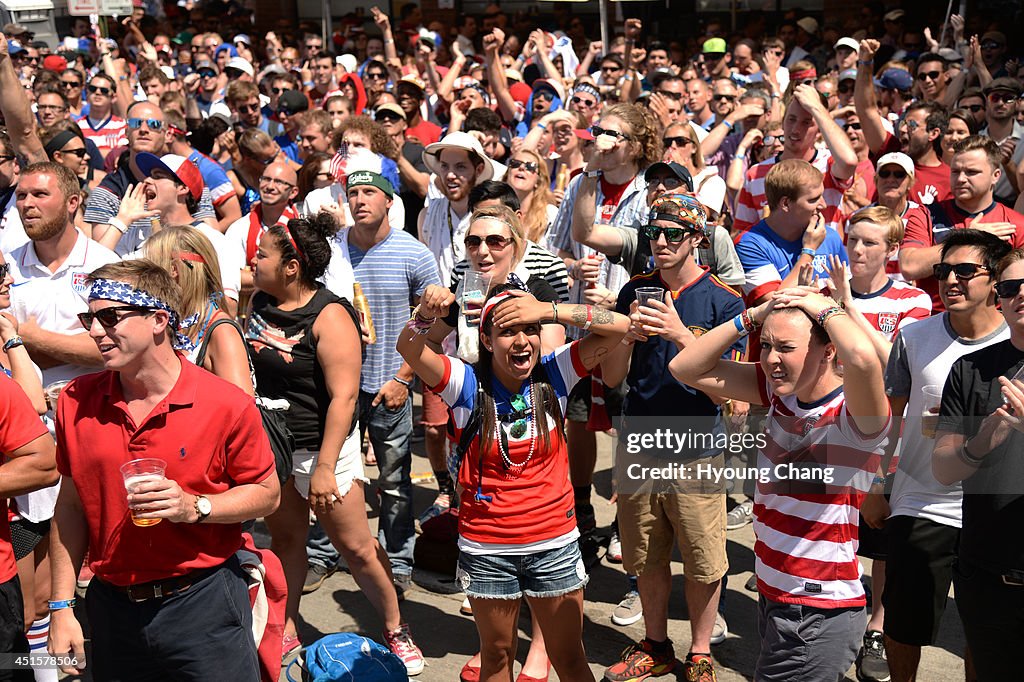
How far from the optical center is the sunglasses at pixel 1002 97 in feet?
25.7

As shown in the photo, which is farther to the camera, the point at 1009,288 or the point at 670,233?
the point at 670,233

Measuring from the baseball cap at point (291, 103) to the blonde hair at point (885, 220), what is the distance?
712 cm

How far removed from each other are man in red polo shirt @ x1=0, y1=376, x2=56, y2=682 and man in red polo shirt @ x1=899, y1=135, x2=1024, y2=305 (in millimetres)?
4099

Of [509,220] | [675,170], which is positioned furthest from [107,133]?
[509,220]

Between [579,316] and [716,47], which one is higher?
[716,47]

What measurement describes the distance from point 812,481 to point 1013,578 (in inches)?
25.9

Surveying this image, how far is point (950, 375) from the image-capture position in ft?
11.3

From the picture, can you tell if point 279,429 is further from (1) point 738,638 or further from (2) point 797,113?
(2) point 797,113

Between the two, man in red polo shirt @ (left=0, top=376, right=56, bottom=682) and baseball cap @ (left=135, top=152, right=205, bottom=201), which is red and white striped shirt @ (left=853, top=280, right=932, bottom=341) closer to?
man in red polo shirt @ (left=0, top=376, right=56, bottom=682)

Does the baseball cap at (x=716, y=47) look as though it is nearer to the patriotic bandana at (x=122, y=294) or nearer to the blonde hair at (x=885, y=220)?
the blonde hair at (x=885, y=220)

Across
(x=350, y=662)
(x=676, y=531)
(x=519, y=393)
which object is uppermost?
(x=519, y=393)

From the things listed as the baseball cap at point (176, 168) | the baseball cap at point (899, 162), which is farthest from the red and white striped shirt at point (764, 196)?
the baseball cap at point (176, 168)

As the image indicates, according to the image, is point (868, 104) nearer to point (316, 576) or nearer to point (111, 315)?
point (316, 576)

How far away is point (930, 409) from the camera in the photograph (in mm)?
3779
